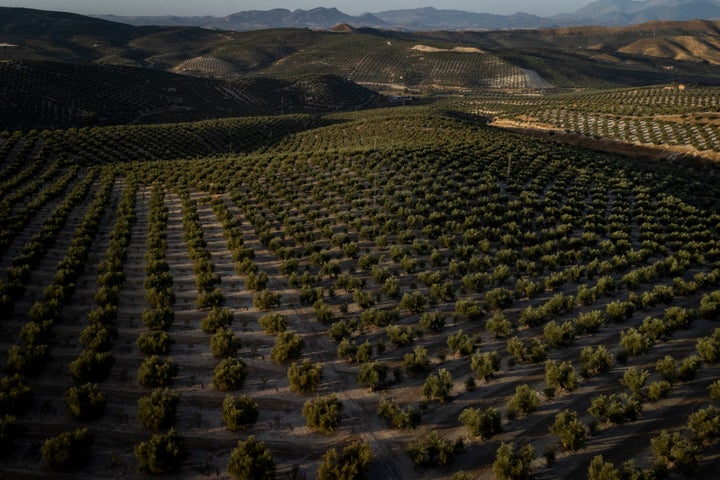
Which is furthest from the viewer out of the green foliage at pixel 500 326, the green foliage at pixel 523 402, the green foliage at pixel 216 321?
the green foliage at pixel 216 321

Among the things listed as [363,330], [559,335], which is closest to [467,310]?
[559,335]

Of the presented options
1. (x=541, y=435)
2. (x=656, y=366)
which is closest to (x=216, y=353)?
(x=541, y=435)

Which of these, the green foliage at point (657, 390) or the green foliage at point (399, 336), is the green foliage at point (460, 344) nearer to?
the green foliage at point (399, 336)

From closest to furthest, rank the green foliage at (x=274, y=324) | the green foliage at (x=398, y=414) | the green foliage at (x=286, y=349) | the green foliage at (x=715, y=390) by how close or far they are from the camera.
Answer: the green foliage at (x=398, y=414) → the green foliage at (x=715, y=390) → the green foliage at (x=286, y=349) → the green foliage at (x=274, y=324)

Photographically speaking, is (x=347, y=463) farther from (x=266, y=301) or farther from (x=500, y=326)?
(x=266, y=301)

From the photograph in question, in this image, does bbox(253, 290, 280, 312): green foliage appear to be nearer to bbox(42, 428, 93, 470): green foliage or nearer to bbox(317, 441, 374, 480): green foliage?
bbox(42, 428, 93, 470): green foliage

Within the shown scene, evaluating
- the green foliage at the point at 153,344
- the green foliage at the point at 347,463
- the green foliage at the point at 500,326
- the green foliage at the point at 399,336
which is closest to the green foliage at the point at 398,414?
the green foliage at the point at 347,463

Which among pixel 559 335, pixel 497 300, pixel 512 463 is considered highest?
pixel 497 300
